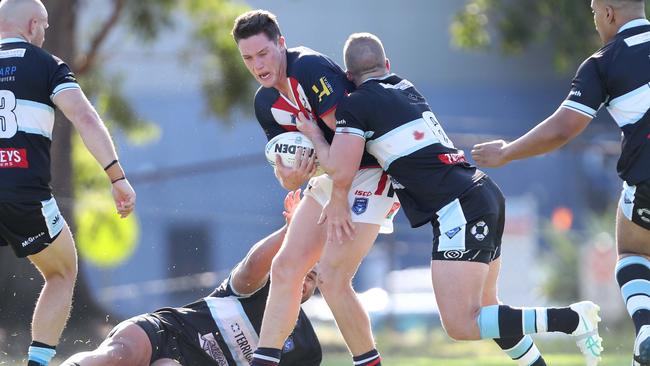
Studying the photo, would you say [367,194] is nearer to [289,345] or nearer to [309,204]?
[309,204]

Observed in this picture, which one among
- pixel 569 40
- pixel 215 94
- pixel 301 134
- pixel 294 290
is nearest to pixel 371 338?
pixel 294 290

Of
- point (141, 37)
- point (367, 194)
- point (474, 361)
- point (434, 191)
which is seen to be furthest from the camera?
point (141, 37)

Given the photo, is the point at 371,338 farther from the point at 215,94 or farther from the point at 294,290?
the point at 215,94

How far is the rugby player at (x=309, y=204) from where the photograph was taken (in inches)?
241

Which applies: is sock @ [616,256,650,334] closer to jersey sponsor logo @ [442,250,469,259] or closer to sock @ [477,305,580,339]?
sock @ [477,305,580,339]

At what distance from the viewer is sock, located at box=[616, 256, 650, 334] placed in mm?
6020

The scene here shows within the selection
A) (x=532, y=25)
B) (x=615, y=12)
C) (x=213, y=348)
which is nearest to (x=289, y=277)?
(x=213, y=348)

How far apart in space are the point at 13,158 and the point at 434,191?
243cm

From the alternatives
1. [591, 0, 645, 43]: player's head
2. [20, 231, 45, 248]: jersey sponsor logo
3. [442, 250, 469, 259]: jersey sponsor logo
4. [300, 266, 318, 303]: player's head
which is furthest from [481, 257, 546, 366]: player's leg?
[20, 231, 45, 248]: jersey sponsor logo

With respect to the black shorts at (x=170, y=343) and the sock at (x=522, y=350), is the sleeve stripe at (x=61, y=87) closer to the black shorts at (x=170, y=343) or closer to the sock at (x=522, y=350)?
the black shorts at (x=170, y=343)

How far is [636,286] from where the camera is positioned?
20.2 ft

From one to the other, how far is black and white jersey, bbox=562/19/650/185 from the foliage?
31.4ft

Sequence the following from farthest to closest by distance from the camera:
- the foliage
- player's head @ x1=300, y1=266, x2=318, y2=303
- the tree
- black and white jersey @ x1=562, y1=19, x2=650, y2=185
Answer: the foliage
the tree
player's head @ x1=300, y1=266, x2=318, y2=303
black and white jersey @ x1=562, y1=19, x2=650, y2=185

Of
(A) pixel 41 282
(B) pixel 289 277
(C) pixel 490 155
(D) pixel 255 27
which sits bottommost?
(A) pixel 41 282
